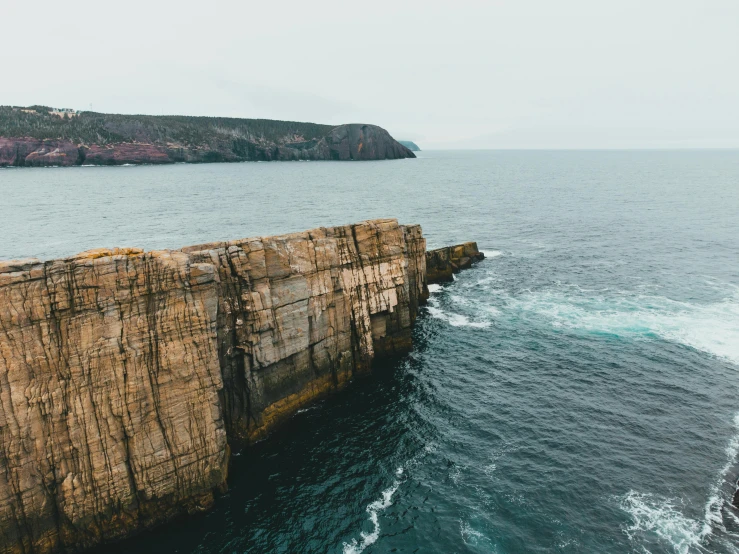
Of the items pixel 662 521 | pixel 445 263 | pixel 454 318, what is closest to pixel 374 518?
pixel 662 521

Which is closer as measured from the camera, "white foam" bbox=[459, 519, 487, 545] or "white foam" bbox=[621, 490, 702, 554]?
"white foam" bbox=[621, 490, 702, 554]

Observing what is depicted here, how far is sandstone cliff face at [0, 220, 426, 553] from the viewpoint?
29.8m

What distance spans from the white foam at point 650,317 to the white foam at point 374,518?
3829cm

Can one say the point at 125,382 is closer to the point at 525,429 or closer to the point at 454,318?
the point at 525,429

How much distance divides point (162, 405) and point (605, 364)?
1857 inches

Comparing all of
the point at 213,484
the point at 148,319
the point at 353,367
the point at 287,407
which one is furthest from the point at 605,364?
the point at 148,319

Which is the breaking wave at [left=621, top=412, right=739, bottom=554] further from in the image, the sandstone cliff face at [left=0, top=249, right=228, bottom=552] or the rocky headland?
the sandstone cliff face at [left=0, top=249, right=228, bottom=552]

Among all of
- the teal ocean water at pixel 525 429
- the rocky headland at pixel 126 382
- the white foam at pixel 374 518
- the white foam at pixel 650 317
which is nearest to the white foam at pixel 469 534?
the teal ocean water at pixel 525 429

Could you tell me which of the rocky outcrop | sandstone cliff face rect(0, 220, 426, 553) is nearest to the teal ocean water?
sandstone cliff face rect(0, 220, 426, 553)

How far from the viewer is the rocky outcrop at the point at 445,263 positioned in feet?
279

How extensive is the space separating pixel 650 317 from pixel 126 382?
66.1 metres

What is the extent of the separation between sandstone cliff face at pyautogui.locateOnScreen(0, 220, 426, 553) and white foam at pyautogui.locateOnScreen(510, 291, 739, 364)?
4423 centimetres

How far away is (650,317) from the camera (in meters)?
66.2

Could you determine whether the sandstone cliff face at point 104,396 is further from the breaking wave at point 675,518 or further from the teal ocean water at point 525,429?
the breaking wave at point 675,518
